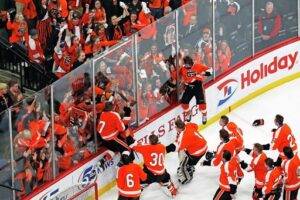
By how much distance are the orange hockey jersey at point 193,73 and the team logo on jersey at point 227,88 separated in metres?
1.00

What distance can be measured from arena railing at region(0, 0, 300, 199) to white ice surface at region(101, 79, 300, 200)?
0.76 meters

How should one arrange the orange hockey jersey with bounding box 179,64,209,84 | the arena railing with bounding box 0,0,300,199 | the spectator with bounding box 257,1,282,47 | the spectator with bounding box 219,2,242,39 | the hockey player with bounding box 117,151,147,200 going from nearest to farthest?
the hockey player with bounding box 117,151,147,200 → the arena railing with bounding box 0,0,300,199 → the orange hockey jersey with bounding box 179,64,209,84 → the spectator with bounding box 219,2,242,39 → the spectator with bounding box 257,1,282,47

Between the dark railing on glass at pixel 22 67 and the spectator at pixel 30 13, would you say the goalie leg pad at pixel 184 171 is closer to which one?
the dark railing on glass at pixel 22 67

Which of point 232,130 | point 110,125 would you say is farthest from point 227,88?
point 110,125

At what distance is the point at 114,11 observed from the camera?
18.7 meters

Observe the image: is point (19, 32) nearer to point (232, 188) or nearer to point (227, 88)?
point (227, 88)

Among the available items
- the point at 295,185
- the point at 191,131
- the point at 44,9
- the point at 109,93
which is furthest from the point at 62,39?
the point at 295,185

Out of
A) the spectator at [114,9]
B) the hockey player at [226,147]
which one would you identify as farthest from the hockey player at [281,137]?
the spectator at [114,9]

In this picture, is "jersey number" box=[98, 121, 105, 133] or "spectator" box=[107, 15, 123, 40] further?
"spectator" box=[107, 15, 123, 40]

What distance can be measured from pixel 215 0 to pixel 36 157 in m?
4.21

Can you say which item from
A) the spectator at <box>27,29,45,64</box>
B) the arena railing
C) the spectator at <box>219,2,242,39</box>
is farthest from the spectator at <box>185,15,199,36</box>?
the spectator at <box>27,29,45,64</box>

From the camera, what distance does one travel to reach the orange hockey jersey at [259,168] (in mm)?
15000

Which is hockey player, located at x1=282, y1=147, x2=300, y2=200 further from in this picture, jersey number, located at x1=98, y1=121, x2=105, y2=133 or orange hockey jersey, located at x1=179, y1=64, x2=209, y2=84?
jersey number, located at x1=98, y1=121, x2=105, y2=133

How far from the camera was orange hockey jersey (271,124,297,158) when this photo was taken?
51.1 feet
